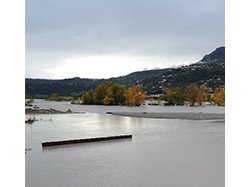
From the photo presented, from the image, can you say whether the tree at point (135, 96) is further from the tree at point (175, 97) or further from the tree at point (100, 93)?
the tree at point (100, 93)

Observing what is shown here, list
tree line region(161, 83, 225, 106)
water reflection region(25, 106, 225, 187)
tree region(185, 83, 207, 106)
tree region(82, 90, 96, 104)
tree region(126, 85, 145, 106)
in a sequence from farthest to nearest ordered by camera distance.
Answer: tree region(82, 90, 96, 104), tree region(185, 83, 207, 106), tree line region(161, 83, 225, 106), tree region(126, 85, 145, 106), water reflection region(25, 106, 225, 187)

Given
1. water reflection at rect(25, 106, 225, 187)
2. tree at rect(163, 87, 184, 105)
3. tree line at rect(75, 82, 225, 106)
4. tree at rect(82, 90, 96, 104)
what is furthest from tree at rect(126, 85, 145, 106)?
water reflection at rect(25, 106, 225, 187)

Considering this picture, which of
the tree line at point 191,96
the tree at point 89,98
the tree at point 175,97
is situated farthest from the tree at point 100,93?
the tree at point 175,97

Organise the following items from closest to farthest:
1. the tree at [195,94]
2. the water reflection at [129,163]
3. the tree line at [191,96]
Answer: the water reflection at [129,163] < the tree line at [191,96] < the tree at [195,94]

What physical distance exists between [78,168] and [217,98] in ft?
85.2

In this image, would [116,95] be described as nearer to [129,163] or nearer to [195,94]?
[195,94]

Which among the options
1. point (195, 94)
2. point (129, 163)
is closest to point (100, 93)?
point (195, 94)

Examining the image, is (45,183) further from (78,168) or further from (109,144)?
(109,144)

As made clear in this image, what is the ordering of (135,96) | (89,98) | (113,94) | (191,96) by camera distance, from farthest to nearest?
(89,98), (113,94), (191,96), (135,96)

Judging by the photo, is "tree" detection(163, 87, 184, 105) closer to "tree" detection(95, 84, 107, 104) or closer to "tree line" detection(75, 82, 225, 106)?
"tree line" detection(75, 82, 225, 106)

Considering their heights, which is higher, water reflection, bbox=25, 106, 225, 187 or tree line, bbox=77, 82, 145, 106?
tree line, bbox=77, 82, 145, 106

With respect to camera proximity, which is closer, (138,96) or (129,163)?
(129,163)

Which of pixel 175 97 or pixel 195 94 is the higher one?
pixel 195 94
